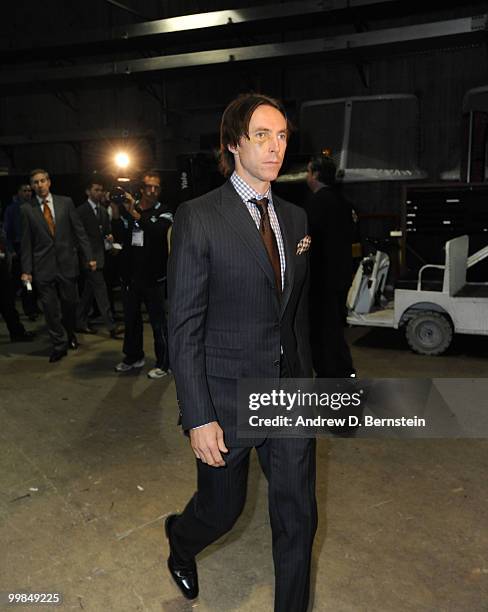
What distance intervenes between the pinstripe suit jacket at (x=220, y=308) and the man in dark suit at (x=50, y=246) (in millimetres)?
4200

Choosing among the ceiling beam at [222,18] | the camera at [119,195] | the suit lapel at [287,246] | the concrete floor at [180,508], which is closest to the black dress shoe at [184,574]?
the concrete floor at [180,508]

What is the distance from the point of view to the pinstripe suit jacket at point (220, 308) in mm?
1577

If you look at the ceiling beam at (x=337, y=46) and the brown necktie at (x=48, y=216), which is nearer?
the brown necktie at (x=48, y=216)

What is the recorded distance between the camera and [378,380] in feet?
15.5

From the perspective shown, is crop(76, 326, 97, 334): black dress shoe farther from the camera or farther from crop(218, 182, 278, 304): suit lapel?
crop(218, 182, 278, 304): suit lapel

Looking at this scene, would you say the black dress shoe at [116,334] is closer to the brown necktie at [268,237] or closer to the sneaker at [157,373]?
the sneaker at [157,373]

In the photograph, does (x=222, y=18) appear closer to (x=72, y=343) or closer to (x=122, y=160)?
(x=122, y=160)

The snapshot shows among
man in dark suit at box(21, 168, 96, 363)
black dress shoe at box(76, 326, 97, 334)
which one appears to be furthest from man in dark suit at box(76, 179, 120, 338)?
man in dark suit at box(21, 168, 96, 363)

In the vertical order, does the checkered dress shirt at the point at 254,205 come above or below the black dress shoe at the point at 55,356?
above

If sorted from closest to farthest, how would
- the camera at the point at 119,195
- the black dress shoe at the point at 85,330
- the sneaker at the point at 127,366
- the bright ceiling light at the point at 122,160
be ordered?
1. the camera at the point at 119,195
2. the sneaker at the point at 127,366
3. the black dress shoe at the point at 85,330
4. the bright ceiling light at the point at 122,160

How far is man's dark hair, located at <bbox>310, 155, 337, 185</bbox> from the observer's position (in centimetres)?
374

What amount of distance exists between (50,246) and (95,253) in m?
1.38

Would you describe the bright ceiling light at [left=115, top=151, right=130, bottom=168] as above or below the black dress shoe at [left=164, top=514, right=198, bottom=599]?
above

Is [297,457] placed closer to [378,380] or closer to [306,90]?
[378,380]
